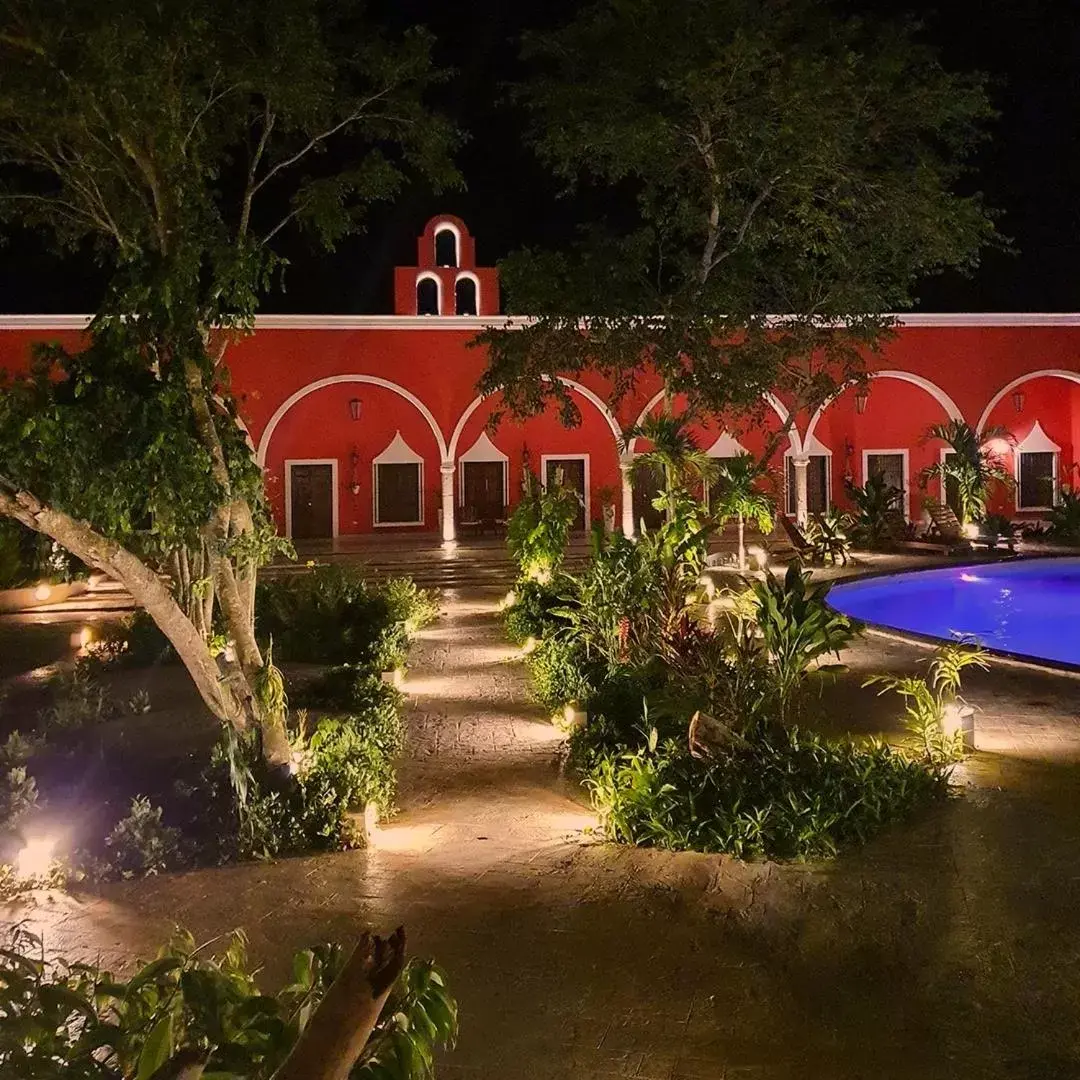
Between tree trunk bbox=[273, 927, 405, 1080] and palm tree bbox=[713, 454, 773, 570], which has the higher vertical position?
palm tree bbox=[713, 454, 773, 570]

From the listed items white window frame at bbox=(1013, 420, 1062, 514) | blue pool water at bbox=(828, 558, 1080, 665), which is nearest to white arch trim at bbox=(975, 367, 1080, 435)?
white window frame at bbox=(1013, 420, 1062, 514)

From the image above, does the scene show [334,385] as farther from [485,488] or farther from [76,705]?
[76,705]

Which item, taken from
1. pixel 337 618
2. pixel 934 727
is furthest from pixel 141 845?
pixel 337 618

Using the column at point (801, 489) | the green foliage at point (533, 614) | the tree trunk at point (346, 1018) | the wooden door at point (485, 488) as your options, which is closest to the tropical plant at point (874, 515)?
the column at point (801, 489)

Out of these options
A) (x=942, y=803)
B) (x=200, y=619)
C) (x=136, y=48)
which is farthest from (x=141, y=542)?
(x=942, y=803)

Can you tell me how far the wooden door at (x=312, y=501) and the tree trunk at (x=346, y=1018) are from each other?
18.5 meters

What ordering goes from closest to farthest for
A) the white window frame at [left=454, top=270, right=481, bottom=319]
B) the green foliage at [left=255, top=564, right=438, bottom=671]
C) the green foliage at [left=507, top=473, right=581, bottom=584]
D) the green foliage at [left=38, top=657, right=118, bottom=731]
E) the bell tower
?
the green foliage at [left=38, top=657, right=118, bottom=731], the green foliage at [left=255, top=564, right=438, bottom=671], the green foliage at [left=507, top=473, right=581, bottom=584], the bell tower, the white window frame at [left=454, top=270, right=481, bottom=319]

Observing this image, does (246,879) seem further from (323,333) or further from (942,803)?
(323,333)

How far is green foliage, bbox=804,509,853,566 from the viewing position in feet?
51.8

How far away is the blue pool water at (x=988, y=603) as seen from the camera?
1161cm

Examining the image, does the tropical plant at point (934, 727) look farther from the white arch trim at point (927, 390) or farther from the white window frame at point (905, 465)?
the white window frame at point (905, 465)

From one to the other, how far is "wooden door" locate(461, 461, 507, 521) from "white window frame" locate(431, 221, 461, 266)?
3.54 m

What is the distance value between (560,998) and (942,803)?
258 cm

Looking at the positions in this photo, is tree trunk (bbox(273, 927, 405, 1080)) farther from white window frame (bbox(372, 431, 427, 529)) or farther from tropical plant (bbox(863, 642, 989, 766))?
white window frame (bbox(372, 431, 427, 529))
